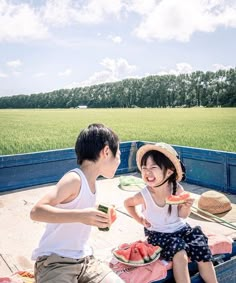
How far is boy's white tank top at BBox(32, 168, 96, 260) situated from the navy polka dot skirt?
1.88 feet

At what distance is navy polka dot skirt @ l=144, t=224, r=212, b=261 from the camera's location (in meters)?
2.22

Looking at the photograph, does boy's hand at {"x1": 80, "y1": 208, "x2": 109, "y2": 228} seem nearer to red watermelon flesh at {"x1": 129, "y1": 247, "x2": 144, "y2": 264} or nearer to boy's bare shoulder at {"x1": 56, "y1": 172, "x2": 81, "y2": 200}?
boy's bare shoulder at {"x1": 56, "y1": 172, "x2": 81, "y2": 200}

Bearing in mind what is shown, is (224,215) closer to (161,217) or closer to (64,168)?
(161,217)

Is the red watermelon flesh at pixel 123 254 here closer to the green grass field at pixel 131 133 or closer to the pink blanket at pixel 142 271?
the pink blanket at pixel 142 271

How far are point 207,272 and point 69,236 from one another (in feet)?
2.99

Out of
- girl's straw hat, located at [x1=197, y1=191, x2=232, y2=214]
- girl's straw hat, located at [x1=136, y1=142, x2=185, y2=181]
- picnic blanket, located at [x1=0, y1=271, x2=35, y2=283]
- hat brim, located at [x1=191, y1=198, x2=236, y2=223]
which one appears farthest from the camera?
girl's straw hat, located at [x1=197, y1=191, x2=232, y2=214]

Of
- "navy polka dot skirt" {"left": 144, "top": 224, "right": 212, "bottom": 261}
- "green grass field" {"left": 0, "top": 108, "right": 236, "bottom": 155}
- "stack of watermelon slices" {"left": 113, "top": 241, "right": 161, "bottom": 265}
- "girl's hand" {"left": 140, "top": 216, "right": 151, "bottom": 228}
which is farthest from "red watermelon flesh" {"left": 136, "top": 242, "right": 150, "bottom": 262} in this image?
"green grass field" {"left": 0, "top": 108, "right": 236, "bottom": 155}

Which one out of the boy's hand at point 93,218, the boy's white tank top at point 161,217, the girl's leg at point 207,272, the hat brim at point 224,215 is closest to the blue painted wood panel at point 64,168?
the hat brim at point 224,215

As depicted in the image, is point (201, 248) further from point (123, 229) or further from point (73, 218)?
point (123, 229)

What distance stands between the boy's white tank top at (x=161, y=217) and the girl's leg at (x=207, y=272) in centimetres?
27

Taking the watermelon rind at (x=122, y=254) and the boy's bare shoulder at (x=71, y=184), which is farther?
the watermelon rind at (x=122, y=254)

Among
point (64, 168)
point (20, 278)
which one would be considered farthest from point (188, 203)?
point (64, 168)

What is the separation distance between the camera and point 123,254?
2238mm

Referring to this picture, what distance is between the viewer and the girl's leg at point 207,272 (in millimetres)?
2223
